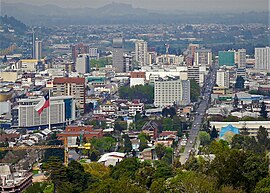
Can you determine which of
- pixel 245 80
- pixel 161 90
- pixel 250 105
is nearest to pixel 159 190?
pixel 250 105

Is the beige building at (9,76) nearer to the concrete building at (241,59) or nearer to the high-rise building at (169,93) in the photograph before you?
the high-rise building at (169,93)

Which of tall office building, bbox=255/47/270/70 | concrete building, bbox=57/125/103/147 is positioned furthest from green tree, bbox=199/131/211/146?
tall office building, bbox=255/47/270/70

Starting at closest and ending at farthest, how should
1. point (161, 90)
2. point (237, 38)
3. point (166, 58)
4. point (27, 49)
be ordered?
1. point (161, 90)
2. point (166, 58)
3. point (27, 49)
4. point (237, 38)

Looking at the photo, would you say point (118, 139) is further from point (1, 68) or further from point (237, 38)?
point (237, 38)

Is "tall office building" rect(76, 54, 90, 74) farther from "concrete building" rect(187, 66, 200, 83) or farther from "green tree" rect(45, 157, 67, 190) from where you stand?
"green tree" rect(45, 157, 67, 190)

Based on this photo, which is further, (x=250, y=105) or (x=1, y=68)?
(x=1, y=68)

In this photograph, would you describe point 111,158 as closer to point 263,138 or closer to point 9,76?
point 263,138

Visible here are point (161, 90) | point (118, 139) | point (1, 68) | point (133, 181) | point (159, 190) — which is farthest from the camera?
point (1, 68)

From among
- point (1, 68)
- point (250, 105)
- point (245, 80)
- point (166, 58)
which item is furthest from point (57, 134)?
point (166, 58)
